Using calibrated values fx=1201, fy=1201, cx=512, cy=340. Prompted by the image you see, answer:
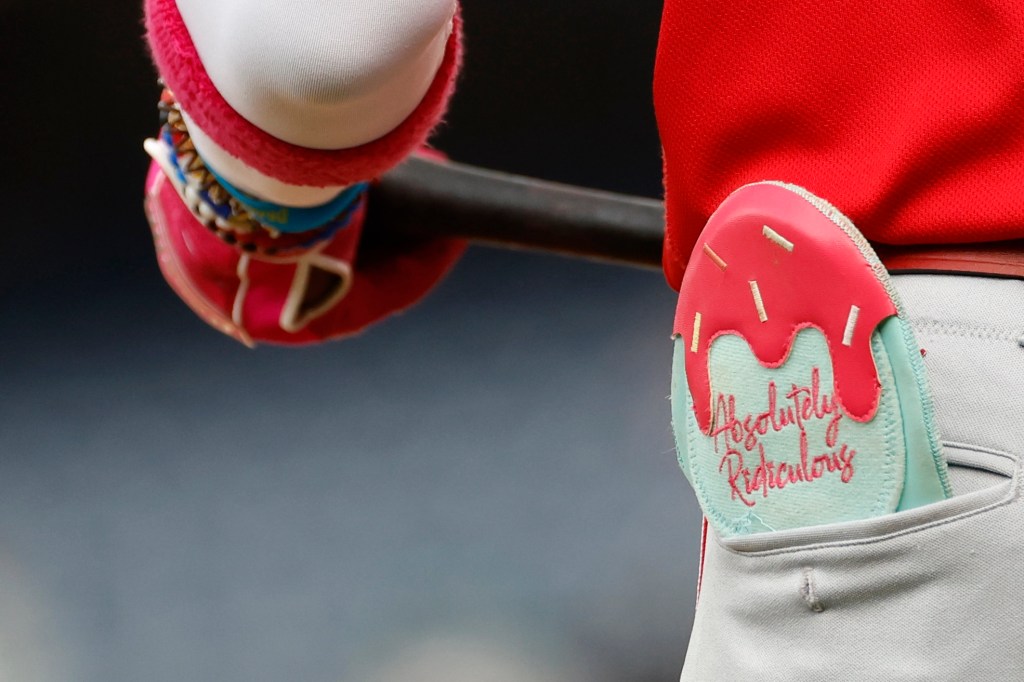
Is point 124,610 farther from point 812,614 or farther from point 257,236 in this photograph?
point 812,614

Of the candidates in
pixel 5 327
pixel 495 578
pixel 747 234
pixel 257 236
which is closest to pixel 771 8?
pixel 747 234

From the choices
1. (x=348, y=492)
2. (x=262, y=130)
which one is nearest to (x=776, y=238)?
(x=262, y=130)

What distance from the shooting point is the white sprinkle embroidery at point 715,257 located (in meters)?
0.22

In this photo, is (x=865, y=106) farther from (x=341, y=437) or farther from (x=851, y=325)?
(x=341, y=437)

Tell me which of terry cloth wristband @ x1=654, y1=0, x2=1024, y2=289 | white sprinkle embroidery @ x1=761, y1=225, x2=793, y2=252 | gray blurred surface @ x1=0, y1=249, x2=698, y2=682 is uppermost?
gray blurred surface @ x1=0, y1=249, x2=698, y2=682

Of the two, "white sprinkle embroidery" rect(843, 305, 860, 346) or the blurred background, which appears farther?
the blurred background

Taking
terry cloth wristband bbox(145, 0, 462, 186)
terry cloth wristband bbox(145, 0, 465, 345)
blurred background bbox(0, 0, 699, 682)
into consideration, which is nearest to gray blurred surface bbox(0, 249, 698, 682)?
blurred background bbox(0, 0, 699, 682)

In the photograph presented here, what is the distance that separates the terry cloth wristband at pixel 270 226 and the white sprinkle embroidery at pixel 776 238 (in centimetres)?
10

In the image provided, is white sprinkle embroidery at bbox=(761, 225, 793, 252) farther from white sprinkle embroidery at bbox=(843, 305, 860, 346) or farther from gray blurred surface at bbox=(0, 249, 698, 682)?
gray blurred surface at bbox=(0, 249, 698, 682)

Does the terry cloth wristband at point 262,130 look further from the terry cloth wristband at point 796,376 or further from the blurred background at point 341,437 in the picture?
the blurred background at point 341,437

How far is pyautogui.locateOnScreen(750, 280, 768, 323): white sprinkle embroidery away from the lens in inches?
8.3

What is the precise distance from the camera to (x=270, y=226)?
1.12 ft

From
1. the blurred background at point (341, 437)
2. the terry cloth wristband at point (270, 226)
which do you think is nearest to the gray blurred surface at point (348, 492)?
the blurred background at point (341, 437)

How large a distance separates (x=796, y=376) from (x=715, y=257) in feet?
0.09
